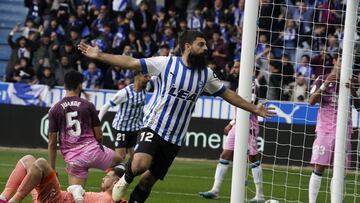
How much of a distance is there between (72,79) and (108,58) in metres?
1.52

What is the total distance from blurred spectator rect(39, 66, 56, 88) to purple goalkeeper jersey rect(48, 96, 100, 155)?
1182 cm

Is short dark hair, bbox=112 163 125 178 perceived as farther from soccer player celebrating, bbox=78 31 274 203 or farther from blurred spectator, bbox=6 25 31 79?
blurred spectator, bbox=6 25 31 79

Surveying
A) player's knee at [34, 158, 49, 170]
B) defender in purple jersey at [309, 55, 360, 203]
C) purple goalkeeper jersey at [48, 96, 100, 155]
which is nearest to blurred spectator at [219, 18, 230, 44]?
defender in purple jersey at [309, 55, 360, 203]

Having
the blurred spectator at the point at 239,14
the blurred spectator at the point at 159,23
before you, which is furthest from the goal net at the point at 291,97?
the blurred spectator at the point at 159,23

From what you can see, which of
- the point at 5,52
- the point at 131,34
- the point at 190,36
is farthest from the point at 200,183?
the point at 5,52

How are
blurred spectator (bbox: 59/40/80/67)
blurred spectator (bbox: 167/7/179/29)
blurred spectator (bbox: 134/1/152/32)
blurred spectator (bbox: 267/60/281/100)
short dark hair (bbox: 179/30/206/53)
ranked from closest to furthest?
short dark hair (bbox: 179/30/206/53) < blurred spectator (bbox: 267/60/281/100) < blurred spectator (bbox: 59/40/80/67) < blurred spectator (bbox: 167/7/179/29) < blurred spectator (bbox: 134/1/152/32)

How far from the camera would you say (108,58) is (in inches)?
374

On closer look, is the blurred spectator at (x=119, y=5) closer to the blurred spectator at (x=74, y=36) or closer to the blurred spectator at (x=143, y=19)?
the blurred spectator at (x=143, y=19)

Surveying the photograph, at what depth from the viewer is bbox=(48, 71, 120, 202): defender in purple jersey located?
36.0ft

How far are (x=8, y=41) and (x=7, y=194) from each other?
16.5m

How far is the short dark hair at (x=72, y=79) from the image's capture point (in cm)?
1088

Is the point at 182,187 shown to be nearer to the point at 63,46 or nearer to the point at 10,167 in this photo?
the point at 10,167

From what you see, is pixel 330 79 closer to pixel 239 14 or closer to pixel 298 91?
pixel 298 91

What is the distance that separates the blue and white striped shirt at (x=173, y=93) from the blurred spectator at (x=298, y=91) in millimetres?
10666
